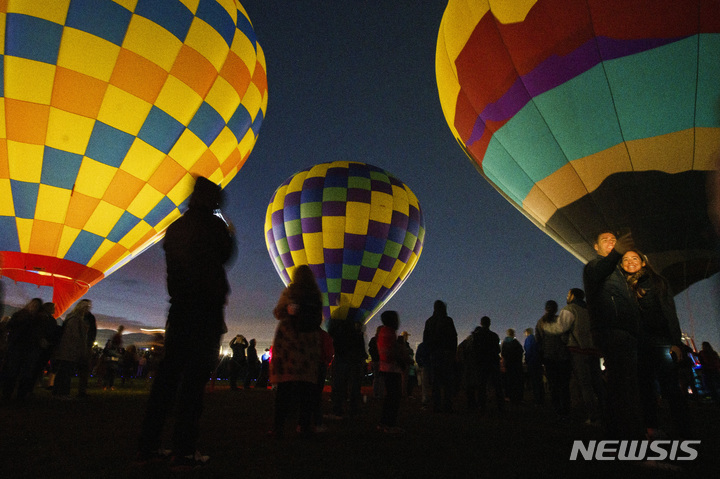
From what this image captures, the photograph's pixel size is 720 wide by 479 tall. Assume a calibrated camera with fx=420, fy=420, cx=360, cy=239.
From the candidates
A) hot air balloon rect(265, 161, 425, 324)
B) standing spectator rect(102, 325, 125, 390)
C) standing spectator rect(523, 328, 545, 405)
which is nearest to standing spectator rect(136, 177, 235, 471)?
standing spectator rect(523, 328, 545, 405)

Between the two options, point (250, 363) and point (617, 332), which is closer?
point (617, 332)

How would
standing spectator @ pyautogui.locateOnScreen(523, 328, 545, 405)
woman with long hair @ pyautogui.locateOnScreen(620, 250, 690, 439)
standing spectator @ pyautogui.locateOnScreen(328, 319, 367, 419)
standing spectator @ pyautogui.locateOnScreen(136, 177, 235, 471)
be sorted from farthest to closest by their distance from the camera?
standing spectator @ pyautogui.locateOnScreen(523, 328, 545, 405) → standing spectator @ pyautogui.locateOnScreen(328, 319, 367, 419) → woman with long hair @ pyautogui.locateOnScreen(620, 250, 690, 439) → standing spectator @ pyautogui.locateOnScreen(136, 177, 235, 471)

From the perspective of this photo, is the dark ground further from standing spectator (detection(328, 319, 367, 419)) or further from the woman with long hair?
standing spectator (detection(328, 319, 367, 419))

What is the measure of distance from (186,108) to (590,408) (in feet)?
29.3

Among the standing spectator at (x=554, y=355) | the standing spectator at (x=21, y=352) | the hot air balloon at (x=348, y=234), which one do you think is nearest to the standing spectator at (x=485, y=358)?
the standing spectator at (x=554, y=355)

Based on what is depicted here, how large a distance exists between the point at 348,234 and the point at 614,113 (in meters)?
8.74

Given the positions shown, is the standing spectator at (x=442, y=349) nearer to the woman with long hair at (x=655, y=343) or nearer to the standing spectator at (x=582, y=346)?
the standing spectator at (x=582, y=346)

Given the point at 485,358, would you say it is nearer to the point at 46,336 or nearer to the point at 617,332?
the point at 617,332

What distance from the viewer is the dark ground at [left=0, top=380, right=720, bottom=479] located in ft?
7.12

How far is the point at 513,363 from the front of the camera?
8086mm

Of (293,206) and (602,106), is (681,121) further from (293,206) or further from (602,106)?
(293,206)

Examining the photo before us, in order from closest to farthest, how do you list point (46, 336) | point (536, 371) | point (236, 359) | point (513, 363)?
point (46, 336)
point (536, 371)
point (513, 363)
point (236, 359)

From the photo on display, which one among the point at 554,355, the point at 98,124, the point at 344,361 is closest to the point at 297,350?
the point at 344,361

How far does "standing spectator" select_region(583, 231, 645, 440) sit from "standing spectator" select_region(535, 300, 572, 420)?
252cm
